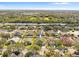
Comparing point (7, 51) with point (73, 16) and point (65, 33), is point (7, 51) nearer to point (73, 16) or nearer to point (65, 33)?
point (65, 33)

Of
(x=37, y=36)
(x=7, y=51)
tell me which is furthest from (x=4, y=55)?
(x=37, y=36)

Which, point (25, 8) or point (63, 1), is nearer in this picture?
point (63, 1)

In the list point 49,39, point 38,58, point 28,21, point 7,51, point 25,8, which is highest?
point 25,8

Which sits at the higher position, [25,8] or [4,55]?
[25,8]

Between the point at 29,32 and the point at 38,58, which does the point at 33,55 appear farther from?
the point at 29,32

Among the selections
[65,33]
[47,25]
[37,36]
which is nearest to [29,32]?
[37,36]

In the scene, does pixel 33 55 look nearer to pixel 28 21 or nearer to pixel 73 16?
pixel 28 21

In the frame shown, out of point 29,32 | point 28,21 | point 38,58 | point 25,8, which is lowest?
point 38,58

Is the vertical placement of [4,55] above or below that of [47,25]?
below
